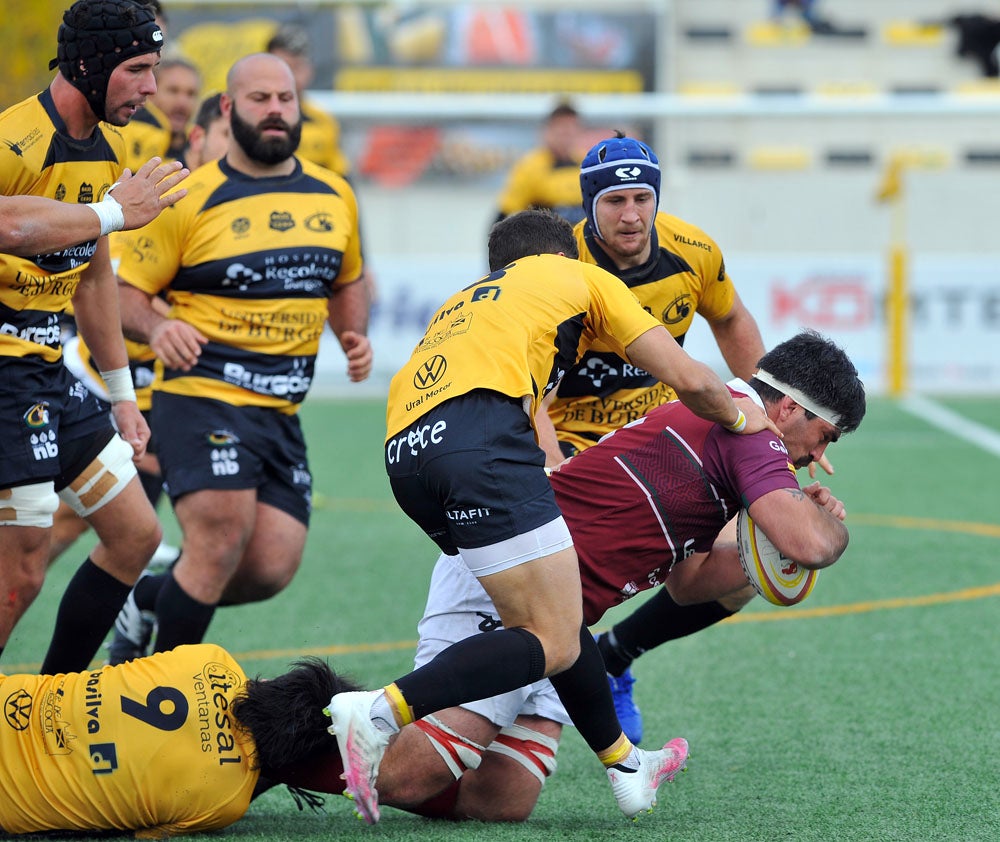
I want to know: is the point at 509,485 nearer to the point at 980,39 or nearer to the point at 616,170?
the point at 616,170

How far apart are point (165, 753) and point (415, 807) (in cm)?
73

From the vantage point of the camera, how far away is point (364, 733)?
3.59 m

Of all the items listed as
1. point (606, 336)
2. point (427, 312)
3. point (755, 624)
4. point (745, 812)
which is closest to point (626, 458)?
point (606, 336)

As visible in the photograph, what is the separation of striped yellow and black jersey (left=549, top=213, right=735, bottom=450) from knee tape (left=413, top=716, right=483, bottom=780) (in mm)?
1521

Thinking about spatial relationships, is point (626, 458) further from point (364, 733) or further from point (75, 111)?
point (75, 111)

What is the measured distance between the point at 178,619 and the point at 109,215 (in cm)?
169

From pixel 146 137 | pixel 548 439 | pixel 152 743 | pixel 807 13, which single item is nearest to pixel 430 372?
pixel 548 439

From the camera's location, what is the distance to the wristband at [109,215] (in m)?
4.07

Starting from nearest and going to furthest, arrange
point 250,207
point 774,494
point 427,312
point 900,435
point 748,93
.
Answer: point 774,494 → point 250,207 → point 900,435 → point 427,312 → point 748,93

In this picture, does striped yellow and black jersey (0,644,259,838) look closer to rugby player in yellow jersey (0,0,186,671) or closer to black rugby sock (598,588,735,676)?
rugby player in yellow jersey (0,0,186,671)

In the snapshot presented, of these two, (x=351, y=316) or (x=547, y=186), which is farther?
(x=547, y=186)

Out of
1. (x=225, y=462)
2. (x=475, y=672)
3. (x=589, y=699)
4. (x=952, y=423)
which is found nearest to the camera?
(x=475, y=672)

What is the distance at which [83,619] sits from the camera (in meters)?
4.62

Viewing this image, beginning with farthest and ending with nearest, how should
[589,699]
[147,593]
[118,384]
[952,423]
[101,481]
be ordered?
[952,423] → [147,593] → [118,384] → [101,481] → [589,699]
